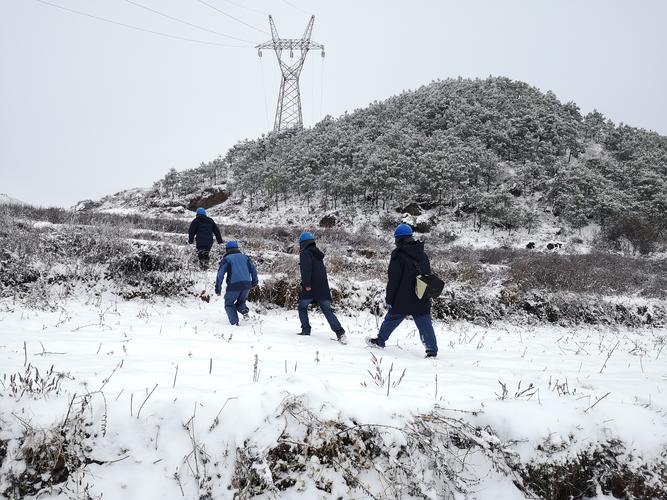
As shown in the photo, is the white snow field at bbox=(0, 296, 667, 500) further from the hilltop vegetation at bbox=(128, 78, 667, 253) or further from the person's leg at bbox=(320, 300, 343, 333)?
the hilltop vegetation at bbox=(128, 78, 667, 253)

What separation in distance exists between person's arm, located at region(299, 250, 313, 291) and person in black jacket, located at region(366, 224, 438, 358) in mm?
1373

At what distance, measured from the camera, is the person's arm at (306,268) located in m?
5.89

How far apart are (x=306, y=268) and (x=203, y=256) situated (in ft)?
16.0

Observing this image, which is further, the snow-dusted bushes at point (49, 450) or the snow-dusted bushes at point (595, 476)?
the snow-dusted bushes at point (595, 476)

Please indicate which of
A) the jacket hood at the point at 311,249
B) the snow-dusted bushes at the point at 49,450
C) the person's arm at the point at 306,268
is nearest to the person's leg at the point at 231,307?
the person's arm at the point at 306,268

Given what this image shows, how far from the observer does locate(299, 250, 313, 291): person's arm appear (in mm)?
5895

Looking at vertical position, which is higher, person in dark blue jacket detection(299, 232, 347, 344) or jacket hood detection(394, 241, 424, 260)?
jacket hood detection(394, 241, 424, 260)

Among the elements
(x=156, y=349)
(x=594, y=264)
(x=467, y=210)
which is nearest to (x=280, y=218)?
(x=467, y=210)

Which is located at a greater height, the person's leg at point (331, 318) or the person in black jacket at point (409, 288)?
the person in black jacket at point (409, 288)

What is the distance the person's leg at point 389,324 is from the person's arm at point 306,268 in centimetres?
138

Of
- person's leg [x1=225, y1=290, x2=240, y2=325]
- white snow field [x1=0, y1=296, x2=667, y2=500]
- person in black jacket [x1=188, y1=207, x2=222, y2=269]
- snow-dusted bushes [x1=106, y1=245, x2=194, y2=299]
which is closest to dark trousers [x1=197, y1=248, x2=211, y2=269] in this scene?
person in black jacket [x1=188, y1=207, x2=222, y2=269]

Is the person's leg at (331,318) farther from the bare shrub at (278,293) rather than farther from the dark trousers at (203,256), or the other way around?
the dark trousers at (203,256)

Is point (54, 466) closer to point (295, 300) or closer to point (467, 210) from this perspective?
point (295, 300)

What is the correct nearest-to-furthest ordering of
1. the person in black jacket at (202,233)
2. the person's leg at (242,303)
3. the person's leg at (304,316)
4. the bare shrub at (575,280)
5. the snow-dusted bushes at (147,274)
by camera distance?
1. the person's leg at (304,316)
2. the person's leg at (242,303)
3. the snow-dusted bushes at (147,274)
4. the person in black jacket at (202,233)
5. the bare shrub at (575,280)
